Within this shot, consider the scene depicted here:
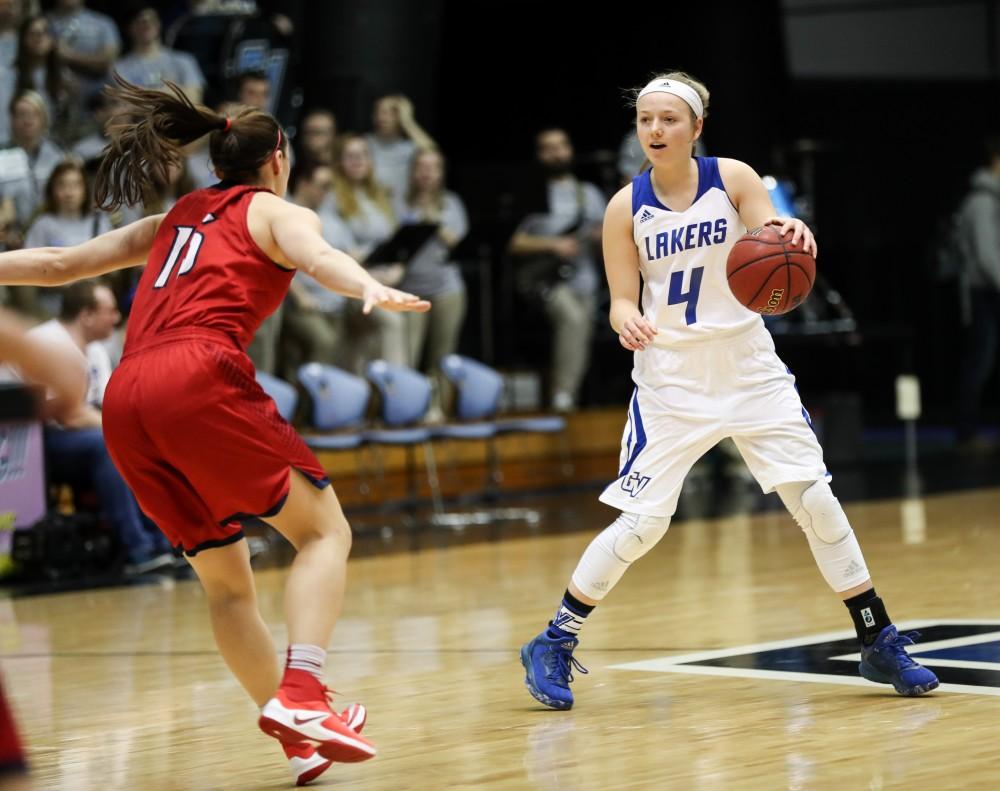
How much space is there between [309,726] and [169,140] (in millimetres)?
1545

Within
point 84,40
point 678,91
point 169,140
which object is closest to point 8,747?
point 169,140

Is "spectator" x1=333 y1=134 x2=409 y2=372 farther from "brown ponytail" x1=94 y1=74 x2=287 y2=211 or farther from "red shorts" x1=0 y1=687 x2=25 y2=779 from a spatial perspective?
"red shorts" x1=0 y1=687 x2=25 y2=779

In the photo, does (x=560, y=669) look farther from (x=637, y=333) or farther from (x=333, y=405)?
(x=333, y=405)

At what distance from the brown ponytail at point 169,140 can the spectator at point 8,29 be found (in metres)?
7.19

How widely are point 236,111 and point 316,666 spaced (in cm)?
144

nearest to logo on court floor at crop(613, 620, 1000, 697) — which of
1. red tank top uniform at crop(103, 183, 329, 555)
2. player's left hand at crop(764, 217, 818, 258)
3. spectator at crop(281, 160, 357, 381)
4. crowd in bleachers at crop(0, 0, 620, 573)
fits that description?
player's left hand at crop(764, 217, 818, 258)

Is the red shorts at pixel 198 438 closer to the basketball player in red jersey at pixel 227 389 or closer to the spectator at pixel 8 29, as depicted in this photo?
the basketball player in red jersey at pixel 227 389

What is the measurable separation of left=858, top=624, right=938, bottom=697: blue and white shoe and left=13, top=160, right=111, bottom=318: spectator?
6228mm

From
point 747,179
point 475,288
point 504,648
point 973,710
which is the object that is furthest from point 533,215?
point 973,710

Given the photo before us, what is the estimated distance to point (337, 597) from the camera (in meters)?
4.27

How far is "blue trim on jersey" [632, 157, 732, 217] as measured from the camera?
5145 millimetres

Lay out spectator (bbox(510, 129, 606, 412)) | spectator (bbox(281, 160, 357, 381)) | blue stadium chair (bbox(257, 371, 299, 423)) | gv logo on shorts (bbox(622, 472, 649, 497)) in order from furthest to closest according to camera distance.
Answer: spectator (bbox(510, 129, 606, 412)) < spectator (bbox(281, 160, 357, 381)) < blue stadium chair (bbox(257, 371, 299, 423)) < gv logo on shorts (bbox(622, 472, 649, 497))

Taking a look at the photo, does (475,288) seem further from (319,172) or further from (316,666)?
(316,666)

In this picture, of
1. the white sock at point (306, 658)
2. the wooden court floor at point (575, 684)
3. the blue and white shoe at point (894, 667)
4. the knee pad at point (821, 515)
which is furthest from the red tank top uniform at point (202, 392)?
the blue and white shoe at point (894, 667)
